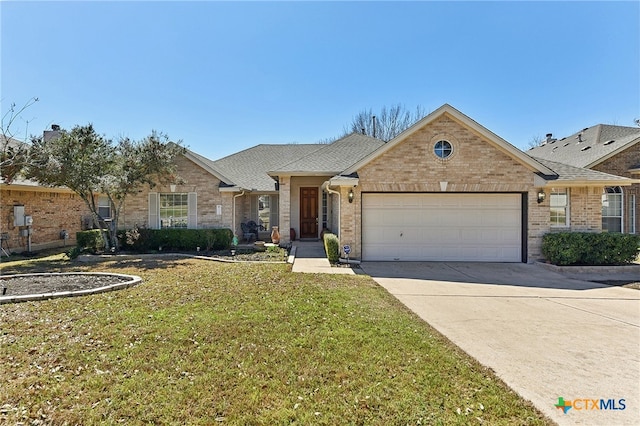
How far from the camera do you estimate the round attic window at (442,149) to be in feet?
36.1

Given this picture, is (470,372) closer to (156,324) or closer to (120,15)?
(156,324)

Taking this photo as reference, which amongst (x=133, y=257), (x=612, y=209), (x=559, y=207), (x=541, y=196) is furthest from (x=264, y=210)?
(x=612, y=209)

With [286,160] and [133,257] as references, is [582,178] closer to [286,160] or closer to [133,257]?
[286,160]

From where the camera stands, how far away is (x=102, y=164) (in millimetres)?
11586

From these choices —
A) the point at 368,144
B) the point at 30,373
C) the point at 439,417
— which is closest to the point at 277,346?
the point at 439,417

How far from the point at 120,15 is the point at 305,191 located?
964cm

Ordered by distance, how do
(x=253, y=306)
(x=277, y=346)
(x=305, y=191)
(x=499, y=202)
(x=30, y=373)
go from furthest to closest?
(x=305, y=191) < (x=499, y=202) < (x=253, y=306) < (x=277, y=346) < (x=30, y=373)

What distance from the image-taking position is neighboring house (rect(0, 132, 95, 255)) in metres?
12.8

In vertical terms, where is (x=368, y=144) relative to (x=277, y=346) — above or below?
above

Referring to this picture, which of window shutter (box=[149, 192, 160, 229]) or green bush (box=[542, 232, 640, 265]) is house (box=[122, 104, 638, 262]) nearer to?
green bush (box=[542, 232, 640, 265])

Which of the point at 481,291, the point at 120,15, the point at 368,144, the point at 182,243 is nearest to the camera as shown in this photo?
the point at 481,291

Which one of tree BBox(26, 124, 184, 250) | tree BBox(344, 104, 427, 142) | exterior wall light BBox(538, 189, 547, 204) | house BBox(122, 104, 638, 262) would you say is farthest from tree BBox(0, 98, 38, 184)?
tree BBox(344, 104, 427, 142)

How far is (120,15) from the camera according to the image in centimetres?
925

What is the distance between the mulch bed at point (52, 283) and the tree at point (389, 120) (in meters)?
29.5
